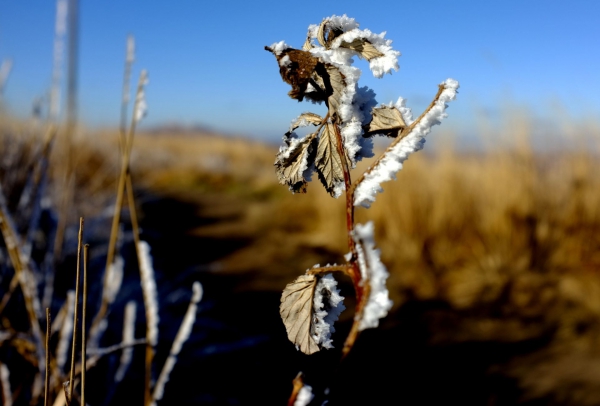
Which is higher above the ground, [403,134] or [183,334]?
[403,134]

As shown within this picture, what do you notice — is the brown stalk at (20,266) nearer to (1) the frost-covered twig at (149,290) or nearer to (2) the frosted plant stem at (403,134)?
(1) the frost-covered twig at (149,290)

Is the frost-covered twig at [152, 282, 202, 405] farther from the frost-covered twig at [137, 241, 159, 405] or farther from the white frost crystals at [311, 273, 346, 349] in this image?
the white frost crystals at [311, 273, 346, 349]

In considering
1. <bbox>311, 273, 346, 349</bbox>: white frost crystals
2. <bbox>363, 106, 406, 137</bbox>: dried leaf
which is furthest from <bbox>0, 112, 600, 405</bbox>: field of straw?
<bbox>363, 106, 406, 137</bbox>: dried leaf

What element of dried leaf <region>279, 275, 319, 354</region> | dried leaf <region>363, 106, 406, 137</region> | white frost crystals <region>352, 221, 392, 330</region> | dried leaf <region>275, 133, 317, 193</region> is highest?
dried leaf <region>363, 106, 406, 137</region>

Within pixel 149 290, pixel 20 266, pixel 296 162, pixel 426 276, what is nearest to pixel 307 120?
pixel 296 162

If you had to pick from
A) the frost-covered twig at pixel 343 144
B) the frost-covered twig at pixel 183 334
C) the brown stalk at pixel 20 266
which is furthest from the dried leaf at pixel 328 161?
the brown stalk at pixel 20 266

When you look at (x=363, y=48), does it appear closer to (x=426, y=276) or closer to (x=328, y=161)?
(x=328, y=161)

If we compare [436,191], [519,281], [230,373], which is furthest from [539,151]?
[230,373]
